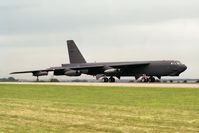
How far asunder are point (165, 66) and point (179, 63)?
182 cm

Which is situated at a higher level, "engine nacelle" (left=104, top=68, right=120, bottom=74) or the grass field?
"engine nacelle" (left=104, top=68, right=120, bottom=74)

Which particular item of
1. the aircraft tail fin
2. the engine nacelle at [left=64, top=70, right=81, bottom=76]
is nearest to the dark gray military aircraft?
the engine nacelle at [left=64, top=70, right=81, bottom=76]

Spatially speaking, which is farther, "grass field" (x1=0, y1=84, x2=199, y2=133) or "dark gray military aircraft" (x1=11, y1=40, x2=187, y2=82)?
"dark gray military aircraft" (x1=11, y1=40, x2=187, y2=82)

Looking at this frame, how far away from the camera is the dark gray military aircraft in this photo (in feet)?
Answer: 189

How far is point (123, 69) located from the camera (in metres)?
63.7

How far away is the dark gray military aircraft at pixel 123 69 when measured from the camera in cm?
5775

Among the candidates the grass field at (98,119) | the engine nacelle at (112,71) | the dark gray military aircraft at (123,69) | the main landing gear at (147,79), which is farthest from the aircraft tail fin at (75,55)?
the grass field at (98,119)

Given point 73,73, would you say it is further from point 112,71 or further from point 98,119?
point 98,119

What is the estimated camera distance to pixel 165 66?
57.7 meters

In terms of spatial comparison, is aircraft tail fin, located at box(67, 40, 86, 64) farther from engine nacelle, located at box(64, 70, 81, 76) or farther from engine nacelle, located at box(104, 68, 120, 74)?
engine nacelle, located at box(104, 68, 120, 74)

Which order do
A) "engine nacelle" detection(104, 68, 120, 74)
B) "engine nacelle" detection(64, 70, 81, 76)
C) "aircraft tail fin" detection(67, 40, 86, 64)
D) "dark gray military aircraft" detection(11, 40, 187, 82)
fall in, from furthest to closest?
"aircraft tail fin" detection(67, 40, 86, 64)
"engine nacelle" detection(64, 70, 81, 76)
"engine nacelle" detection(104, 68, 120, 74)
"dark gray military aircraft" detection(11, 40, 187, 82)

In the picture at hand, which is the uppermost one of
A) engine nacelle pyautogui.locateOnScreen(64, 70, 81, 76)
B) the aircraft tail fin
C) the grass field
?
the aircraft tail fin

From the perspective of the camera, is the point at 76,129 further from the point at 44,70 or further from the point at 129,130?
the point at 44,70

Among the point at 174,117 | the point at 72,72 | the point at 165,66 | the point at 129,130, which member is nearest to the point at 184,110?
the point at 174,117
